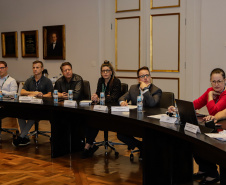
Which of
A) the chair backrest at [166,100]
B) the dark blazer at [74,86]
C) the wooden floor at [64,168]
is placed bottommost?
the wooden floor at [64,168]

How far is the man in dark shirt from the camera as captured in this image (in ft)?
17.2

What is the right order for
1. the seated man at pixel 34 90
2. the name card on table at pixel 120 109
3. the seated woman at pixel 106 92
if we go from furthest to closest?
the seated man at pixel 34 90 → the seated woman at pixel 106 92 → the name card on table at pixel 120 109

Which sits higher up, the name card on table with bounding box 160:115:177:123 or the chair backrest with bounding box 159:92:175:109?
the chair backrest with bounding box 159:92:175:109

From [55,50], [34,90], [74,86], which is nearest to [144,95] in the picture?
[74,86]

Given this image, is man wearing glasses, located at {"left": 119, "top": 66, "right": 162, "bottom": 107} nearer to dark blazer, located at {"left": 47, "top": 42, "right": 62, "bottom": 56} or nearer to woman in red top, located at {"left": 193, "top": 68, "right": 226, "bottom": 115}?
woman in red top, located at {"left": 193, "top": 68, "right": 226, "bottom": 115}

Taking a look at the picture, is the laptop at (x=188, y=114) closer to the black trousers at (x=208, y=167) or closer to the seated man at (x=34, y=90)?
the black trousers at (x=208, y=167)

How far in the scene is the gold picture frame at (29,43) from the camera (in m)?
8.91

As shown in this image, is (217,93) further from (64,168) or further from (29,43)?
(29,43)

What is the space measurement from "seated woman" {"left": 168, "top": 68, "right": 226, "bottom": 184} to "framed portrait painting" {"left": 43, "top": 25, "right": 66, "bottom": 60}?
498cm

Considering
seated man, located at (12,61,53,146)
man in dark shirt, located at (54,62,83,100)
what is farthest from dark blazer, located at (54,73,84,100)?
seated man, located at (12,61,53,146)

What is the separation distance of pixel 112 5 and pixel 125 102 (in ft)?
12.3

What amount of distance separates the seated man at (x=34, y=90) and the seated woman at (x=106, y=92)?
1.00m

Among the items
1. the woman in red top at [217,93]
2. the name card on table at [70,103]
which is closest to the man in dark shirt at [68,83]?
the name card on table at [70,103]

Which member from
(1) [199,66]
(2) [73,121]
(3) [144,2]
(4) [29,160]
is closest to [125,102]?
(2) [73,121]
